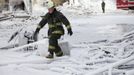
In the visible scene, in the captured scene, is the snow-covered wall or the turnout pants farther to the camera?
the snow-covered wall

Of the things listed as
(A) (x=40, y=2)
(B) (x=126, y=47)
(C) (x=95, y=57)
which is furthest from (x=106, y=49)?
(A) (x=40, y=2)

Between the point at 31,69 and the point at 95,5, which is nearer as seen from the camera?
the point at 31,69

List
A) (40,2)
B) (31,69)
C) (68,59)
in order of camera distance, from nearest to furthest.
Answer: (31,69)
(68,59)
(40,2)

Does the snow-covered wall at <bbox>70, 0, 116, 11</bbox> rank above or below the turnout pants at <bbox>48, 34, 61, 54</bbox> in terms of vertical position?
below

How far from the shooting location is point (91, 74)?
23.4ft

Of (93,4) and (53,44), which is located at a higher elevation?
(53,44)

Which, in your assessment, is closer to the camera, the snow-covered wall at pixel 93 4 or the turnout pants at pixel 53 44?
the turnout pants at pixel 53 44

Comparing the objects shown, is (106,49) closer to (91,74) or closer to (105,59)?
(105,59)

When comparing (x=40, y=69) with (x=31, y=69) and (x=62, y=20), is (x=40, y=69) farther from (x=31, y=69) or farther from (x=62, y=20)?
(x=62, y=20)

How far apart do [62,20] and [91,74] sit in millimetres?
4160

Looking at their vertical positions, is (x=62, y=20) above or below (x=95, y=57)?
above

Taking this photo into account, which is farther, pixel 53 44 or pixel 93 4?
pixel 93 4

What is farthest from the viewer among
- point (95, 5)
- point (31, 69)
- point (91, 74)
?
point (95, 5)

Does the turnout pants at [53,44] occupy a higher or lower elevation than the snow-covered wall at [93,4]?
higher
